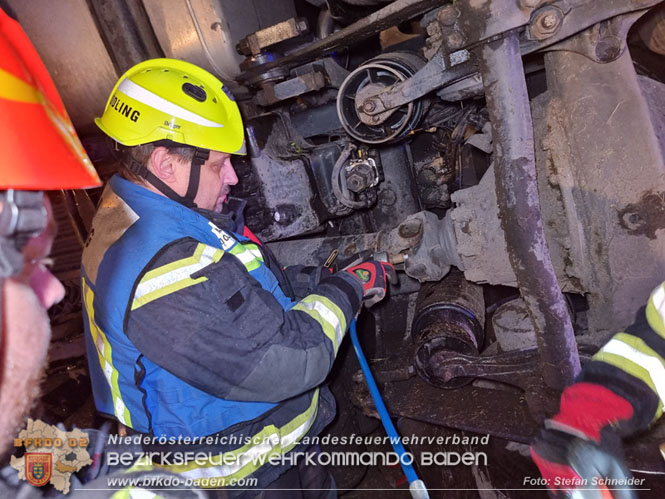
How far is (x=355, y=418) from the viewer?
2740 mm

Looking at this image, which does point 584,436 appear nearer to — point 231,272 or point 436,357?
point 436,357

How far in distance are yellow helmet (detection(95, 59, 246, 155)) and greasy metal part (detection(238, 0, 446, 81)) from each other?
506mm

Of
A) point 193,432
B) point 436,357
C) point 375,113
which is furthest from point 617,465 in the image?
point 375,113

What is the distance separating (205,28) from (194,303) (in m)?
1.52

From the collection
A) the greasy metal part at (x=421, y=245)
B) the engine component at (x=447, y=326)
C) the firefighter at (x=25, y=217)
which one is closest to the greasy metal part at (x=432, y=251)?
the greasy metal part at (x=421, y=245)

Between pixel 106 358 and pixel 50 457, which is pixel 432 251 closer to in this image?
pixel 106 358

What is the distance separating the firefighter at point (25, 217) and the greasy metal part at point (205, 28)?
133cm

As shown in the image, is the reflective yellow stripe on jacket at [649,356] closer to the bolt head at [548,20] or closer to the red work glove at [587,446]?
the red work glove at [587,446]

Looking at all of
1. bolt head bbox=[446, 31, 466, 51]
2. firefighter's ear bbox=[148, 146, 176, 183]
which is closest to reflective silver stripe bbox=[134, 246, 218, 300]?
firefighter's ear bbox=[148, 146, 176, 183]

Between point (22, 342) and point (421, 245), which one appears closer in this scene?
point (22, 342)

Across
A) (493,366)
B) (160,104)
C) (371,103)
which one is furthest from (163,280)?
(493,366)

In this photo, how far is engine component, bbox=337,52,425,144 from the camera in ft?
6.66

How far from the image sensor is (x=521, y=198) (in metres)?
1.46

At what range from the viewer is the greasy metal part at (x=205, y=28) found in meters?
2.18
